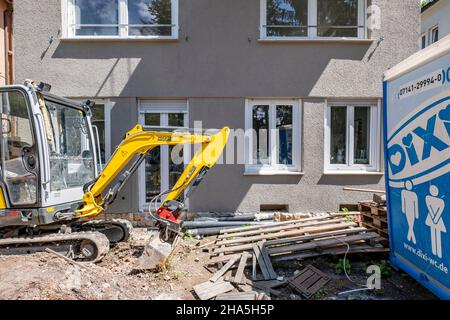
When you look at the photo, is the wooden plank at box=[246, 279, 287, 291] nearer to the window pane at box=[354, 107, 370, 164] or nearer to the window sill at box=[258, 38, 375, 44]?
the window pane at box=[354, 107, 370, 164]

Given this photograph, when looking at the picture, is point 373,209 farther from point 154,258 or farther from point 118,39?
point 118,39

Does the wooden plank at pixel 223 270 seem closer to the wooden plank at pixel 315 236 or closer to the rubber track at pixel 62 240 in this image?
the wooden plank at pixel 315 236

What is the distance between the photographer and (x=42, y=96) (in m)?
4.52

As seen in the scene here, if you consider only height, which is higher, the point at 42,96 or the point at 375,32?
the point at 375,32

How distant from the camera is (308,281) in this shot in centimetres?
408

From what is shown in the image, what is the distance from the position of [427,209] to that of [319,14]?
17.3 feet

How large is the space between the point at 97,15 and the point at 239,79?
3.46 metres

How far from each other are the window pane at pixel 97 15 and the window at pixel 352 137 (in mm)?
5161

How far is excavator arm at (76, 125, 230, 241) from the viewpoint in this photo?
469cm

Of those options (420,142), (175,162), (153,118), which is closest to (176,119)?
(153,118)

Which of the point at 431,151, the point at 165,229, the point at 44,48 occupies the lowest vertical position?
the point at 165,229

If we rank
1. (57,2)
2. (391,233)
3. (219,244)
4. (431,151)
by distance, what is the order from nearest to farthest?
(431,151)
(391,233)
(219,244)
(57,2)
